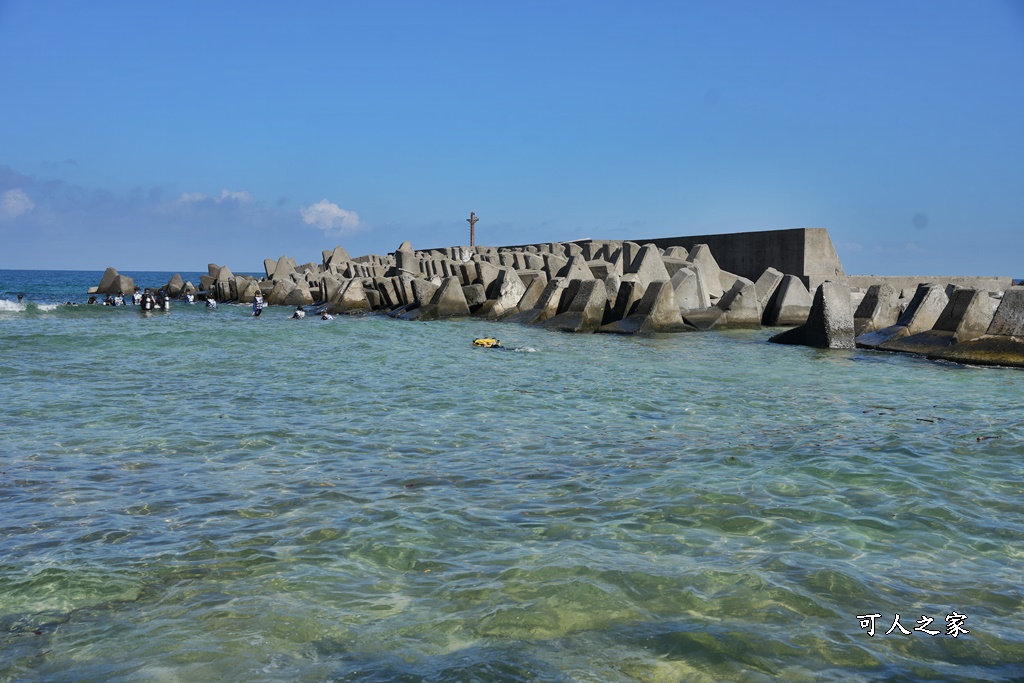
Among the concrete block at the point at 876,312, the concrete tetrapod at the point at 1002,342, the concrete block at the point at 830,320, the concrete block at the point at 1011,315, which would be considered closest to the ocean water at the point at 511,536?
the concrete tetrapod at the point at 1002,342

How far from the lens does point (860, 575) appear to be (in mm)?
3457

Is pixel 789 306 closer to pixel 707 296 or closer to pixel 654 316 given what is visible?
pixel 707 296

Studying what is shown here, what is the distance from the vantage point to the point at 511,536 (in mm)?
3924

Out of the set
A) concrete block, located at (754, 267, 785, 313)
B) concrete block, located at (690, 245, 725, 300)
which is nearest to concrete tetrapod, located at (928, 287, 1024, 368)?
concrete block, located at (754, 267, 785, 313)

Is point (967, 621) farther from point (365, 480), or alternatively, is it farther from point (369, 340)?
point (369, 340)

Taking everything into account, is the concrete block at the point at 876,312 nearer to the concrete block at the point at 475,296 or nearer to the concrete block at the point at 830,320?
the concrete block at the point at 830,320

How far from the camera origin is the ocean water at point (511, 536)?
280cm

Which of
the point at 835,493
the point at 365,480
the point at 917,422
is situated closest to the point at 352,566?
the point at 365,480

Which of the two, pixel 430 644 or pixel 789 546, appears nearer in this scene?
pixel 430 644

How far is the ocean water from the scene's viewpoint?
2797 millimetres

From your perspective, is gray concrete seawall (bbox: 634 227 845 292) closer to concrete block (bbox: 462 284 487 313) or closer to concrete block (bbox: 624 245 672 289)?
concrete block (bbox: 624 245 672 289)

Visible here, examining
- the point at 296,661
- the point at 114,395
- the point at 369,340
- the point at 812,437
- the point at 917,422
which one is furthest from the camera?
the point at 369,340

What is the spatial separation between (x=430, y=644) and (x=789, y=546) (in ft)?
6.08

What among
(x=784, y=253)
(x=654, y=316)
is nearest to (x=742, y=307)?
(x=654, y=316)
